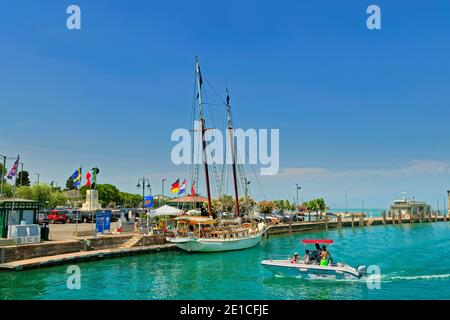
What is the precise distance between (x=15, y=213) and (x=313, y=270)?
2816cm

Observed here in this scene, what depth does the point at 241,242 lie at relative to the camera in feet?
165

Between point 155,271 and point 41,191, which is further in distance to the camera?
point 41,191

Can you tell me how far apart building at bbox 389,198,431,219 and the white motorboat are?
104 meters

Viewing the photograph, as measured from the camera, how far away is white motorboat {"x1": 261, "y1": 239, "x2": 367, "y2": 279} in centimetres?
2786

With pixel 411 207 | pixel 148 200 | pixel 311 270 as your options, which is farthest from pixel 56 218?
pixel 411 207

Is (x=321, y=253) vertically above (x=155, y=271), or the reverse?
(x=321, y=253)

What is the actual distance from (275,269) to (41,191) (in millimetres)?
78886

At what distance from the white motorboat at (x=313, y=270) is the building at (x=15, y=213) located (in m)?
24.0

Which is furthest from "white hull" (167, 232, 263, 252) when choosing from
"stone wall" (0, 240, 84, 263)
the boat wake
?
the boat wake
